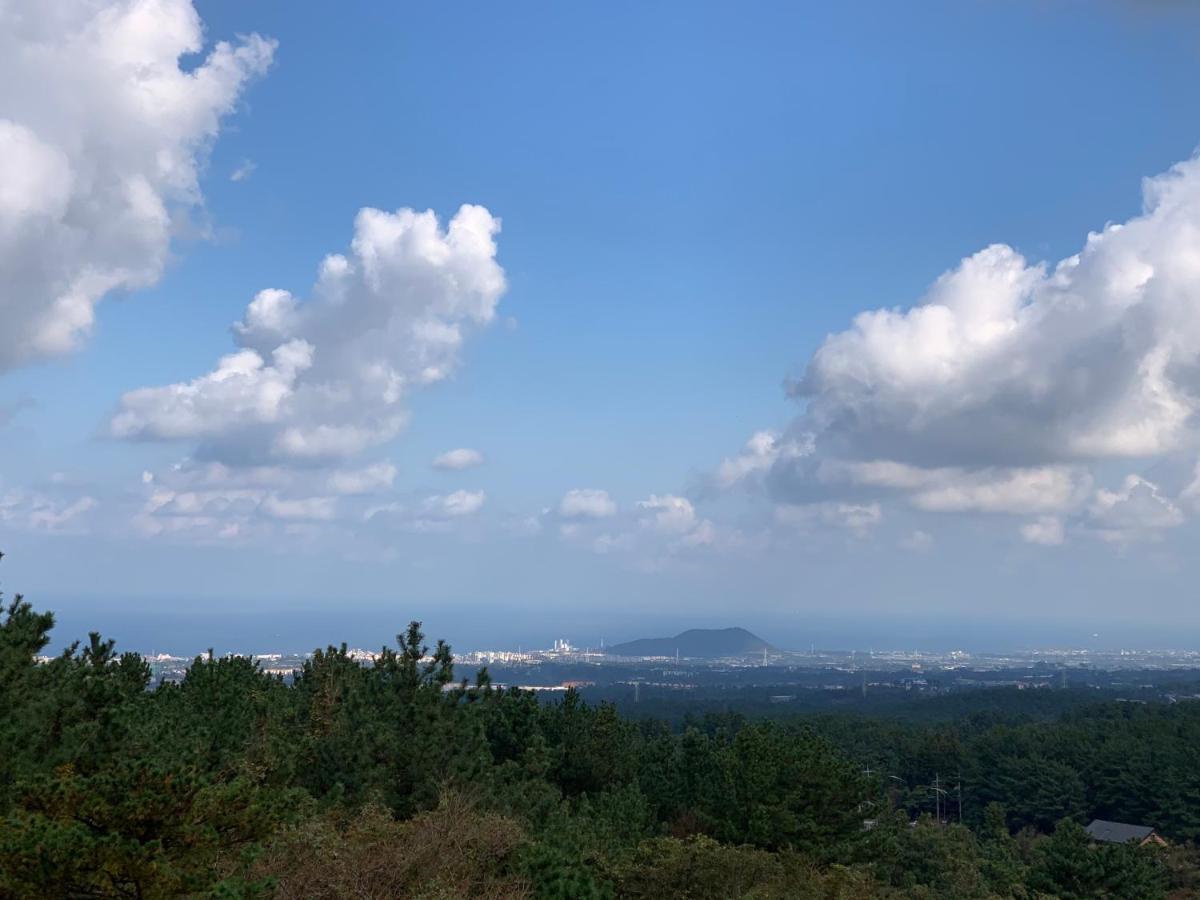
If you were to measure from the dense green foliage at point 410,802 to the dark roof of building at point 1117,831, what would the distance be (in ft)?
16.6

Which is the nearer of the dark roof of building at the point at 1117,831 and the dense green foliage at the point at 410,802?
the dense green foliage at the point at 410,802

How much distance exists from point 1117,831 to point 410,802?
4205 cm

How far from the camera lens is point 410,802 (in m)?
A: 18.3

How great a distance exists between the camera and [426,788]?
18.4 metres

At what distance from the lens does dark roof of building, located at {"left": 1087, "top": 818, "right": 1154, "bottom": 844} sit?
44.9 meters

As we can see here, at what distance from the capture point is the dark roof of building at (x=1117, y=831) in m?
44.9

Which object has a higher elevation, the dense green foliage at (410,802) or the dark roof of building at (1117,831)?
the dense green foliage at (410,802)

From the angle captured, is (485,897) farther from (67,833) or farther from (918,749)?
(918,749)

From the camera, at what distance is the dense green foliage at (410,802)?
27.3ft

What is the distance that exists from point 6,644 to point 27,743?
2033 millimetres

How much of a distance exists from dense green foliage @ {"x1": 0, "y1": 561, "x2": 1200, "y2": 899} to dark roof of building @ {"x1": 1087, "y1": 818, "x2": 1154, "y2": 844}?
199 inches

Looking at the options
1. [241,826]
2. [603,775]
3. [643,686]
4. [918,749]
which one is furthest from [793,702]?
[241,826]

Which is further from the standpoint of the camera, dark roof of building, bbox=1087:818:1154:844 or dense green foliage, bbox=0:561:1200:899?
dark roof of building, bbox=1087:818:1154:844

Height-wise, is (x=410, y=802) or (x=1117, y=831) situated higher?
(x=410, y=802)
